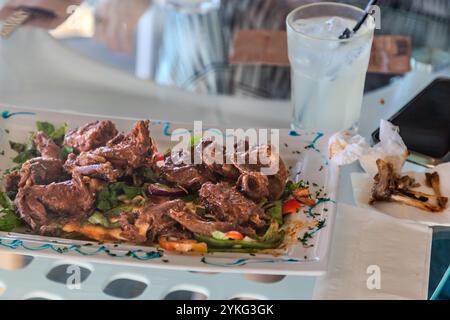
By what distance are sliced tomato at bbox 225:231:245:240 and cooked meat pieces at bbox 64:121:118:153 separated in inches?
10.2

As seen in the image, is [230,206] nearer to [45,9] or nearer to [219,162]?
[219,162]

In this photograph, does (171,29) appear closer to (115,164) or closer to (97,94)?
(97,94)

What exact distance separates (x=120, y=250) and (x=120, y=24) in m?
0.81

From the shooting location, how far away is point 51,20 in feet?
4.70

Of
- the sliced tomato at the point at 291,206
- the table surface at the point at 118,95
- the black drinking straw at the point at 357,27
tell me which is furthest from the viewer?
the table surface at the point at 118,95

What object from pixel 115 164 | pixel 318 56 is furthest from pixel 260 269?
pixel 318 56

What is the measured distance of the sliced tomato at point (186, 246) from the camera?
0.83 meters

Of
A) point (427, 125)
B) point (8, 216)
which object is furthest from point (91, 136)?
point (427, 125)

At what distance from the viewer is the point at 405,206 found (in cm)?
94

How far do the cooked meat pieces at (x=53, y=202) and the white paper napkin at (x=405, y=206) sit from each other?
1.25ft

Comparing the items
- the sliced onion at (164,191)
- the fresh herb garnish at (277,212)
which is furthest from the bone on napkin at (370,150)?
the sliced onion at (164,191)

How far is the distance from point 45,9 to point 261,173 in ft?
2.57

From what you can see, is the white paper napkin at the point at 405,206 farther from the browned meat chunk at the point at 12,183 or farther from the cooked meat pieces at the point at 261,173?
the browned meat chunk at the point at 12,183

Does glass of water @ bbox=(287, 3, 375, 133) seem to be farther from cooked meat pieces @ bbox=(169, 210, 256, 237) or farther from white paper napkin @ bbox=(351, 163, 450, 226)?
cooked meat pieces @ bbox=(169, 210, 256, 237)
